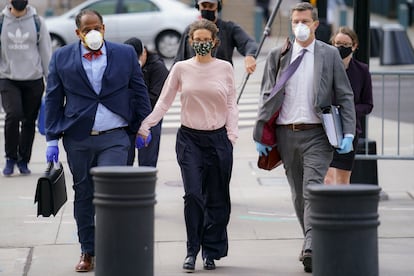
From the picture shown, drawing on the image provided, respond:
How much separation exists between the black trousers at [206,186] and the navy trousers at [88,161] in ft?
1.41

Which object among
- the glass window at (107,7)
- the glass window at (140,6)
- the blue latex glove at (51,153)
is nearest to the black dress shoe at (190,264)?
the blue latex glove at (51,153)

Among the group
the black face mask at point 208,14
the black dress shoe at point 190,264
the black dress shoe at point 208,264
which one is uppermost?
the black face mask at point 208,14

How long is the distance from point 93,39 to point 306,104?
1.47 m

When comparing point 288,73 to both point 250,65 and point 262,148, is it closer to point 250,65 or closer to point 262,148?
point 262,148

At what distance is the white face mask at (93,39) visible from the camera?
750 cm

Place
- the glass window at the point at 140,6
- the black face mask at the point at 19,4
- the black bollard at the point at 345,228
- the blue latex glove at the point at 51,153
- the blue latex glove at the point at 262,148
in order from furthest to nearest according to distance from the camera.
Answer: the glass window at the point at 140,6 → the black face mask at the point at 19,4 → the blue latex glove at the point at 262,148 → the blue latex glove at the point at 51,153 → the black bollard at the point at 345,228

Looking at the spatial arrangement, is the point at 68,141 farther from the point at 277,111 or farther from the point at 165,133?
the point at 165,133

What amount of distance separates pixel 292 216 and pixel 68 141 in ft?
8.71

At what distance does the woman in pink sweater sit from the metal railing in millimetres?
2710

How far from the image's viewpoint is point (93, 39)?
7.49m

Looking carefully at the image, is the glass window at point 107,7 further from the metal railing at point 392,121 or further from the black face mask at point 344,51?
the black face mask at point 344,51

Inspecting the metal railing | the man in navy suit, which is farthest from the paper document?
the metal railing

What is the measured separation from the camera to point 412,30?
1341 inches

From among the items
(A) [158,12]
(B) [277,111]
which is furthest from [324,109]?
(A) [158,12]
